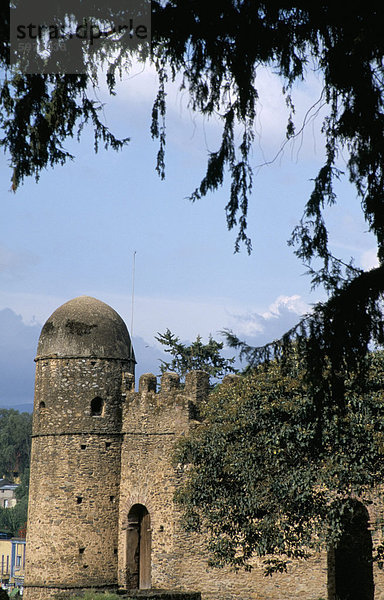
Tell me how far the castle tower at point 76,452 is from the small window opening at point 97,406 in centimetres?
3

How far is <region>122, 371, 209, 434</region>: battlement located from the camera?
26125 millimetres

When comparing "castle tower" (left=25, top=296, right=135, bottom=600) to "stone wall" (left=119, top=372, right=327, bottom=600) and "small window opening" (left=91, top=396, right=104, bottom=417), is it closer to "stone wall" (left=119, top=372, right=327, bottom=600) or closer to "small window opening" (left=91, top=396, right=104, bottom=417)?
"small window opening" (left=91, top=396, right=104, bottom=417)

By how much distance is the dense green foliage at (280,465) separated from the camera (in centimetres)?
1828

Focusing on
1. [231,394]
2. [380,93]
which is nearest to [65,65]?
[380,93]

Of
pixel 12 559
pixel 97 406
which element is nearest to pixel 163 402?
pixel 97 406

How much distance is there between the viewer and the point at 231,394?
2253 cm

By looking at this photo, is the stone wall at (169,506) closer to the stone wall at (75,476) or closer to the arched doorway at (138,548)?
the arched doorway at (138,548)

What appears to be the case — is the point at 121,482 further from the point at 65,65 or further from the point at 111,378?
the point at 65,65

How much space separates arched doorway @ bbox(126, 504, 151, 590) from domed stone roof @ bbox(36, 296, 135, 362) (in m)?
5.21

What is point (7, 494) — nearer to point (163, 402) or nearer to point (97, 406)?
point (97, 406)

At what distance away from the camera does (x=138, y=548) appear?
27.1 metres

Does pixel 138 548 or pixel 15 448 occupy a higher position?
pixel 15 448

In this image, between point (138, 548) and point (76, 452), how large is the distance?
3.71 m

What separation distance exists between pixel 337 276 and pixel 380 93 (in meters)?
2.06
